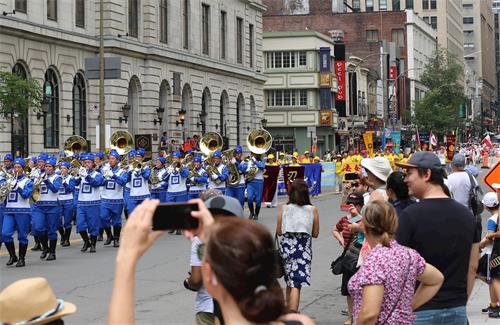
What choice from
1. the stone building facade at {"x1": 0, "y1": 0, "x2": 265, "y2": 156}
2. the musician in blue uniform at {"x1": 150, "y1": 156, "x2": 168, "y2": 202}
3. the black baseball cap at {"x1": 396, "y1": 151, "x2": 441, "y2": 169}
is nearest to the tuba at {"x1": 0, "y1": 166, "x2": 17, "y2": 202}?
the musician in blue uniform at {"x1": 150, "y1": 156, "x2": 168, "y2": 202}

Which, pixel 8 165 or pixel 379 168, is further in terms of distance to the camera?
pixel 8 165

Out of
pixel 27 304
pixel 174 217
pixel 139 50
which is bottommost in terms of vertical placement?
pixel 27 304

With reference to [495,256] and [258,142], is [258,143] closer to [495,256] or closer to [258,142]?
[258,142]

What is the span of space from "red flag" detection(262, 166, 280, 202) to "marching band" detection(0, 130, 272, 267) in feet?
15.7

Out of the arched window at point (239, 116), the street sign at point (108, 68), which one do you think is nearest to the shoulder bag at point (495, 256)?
the street sign at point (108, 68)

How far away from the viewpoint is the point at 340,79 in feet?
262

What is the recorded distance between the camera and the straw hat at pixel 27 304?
3.70m

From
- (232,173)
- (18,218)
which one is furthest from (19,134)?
(18,218)

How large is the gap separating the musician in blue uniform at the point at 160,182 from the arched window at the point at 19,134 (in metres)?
15.0

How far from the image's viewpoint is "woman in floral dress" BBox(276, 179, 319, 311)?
34.7ft

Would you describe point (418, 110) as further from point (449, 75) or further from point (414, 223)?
point (414, 223)

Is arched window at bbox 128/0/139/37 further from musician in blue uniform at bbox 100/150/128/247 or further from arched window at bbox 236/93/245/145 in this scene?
musician in blue uniform at bbox 100/150/128/247

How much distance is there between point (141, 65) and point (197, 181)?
25.4 m

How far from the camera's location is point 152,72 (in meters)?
48.2
